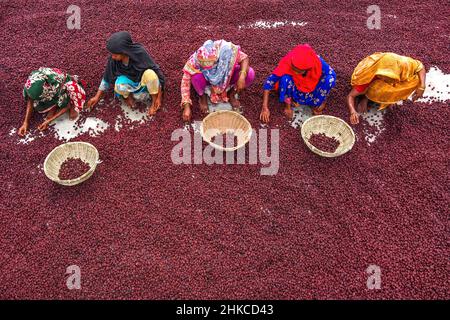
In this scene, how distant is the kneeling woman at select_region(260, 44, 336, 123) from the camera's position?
3184 mm

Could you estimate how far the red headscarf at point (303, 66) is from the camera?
3.17m

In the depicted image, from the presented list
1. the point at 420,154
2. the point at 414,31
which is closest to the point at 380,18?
the point at 414,31

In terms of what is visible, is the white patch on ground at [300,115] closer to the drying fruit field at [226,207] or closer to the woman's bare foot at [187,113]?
the drying fruit field at [226,207]

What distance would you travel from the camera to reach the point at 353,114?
12.0 ft

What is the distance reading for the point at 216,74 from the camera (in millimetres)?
3461

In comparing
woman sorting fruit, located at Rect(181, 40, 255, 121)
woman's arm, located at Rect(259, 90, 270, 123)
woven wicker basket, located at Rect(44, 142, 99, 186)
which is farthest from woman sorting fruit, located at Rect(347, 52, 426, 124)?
woven wicker basket, located at Rect(44, 142, 99, 186)

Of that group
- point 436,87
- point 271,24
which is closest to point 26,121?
point 271,24

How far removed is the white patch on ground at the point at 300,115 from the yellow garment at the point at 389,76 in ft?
1.85

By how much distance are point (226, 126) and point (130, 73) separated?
1.14 m

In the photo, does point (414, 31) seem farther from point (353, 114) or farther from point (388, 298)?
point (388, 298)

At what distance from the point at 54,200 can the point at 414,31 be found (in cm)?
486

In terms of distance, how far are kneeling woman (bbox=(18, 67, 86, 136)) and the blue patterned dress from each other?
205cm

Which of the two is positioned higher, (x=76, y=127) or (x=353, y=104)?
(x=76, y=127)

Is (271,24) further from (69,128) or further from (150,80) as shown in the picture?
(69,128)
